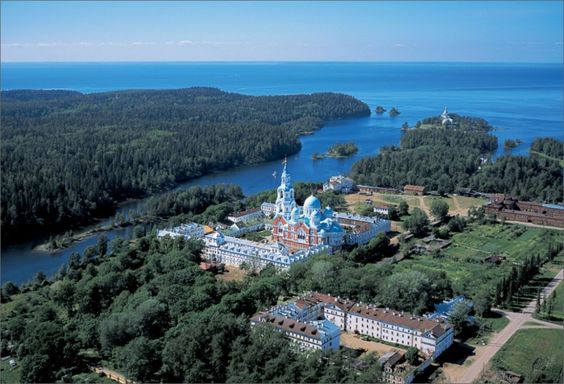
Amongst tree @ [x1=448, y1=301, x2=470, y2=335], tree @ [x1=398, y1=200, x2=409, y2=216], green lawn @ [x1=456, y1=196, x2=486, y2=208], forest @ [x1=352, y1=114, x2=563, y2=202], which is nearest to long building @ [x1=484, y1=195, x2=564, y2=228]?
green lawn @ [x1=456, y1=196, x2=486, y2=208]

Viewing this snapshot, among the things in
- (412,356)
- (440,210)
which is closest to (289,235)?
(440,210)

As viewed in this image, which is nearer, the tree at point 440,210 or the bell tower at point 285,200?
the bell tower at point 285,200

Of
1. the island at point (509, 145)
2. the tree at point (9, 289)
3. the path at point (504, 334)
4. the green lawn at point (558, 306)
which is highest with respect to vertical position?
the island at point (509, 145)

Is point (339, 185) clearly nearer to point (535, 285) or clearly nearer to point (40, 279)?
point (535, 285)

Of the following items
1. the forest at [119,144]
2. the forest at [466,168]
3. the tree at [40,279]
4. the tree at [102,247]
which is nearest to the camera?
the tree at [40,279]

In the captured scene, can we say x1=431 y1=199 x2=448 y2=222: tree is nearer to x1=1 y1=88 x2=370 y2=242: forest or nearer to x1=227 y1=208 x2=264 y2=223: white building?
x1=227 y1=208 x2=264 y2=223: white building

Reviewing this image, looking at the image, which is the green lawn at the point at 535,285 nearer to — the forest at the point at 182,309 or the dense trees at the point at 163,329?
the forest at the point at 182,309

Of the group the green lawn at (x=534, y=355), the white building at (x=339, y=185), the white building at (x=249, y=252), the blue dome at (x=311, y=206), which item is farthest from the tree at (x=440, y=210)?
the green lawn at (x=534, y=355)

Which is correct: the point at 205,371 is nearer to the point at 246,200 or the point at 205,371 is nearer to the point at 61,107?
the point at 246,200
